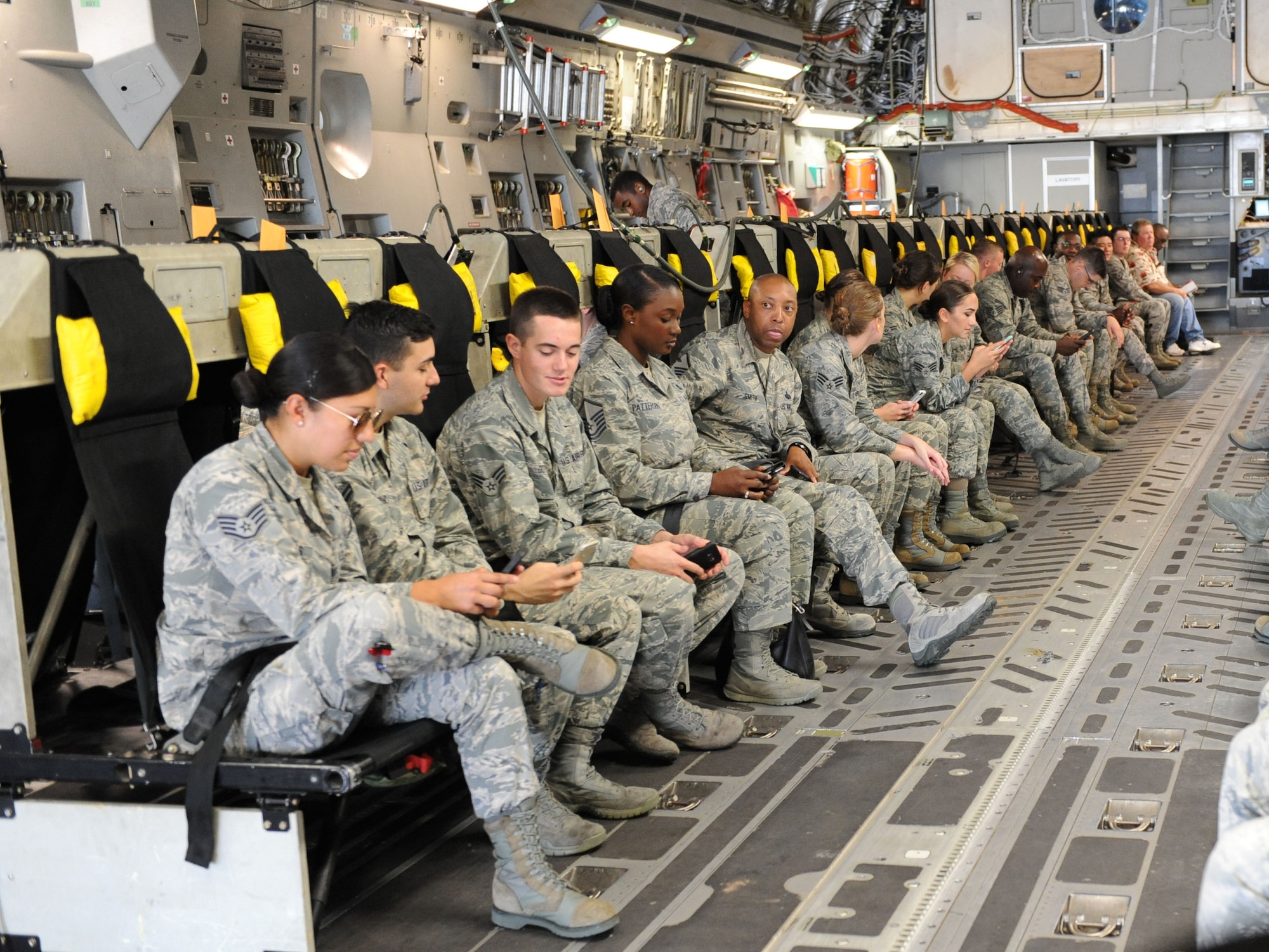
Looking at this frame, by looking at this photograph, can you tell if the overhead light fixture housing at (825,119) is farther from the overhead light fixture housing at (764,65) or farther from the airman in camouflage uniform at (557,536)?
the airman in camouflage uniform at (557,536)

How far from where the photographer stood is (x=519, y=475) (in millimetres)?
3551

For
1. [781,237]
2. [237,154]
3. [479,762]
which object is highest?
[237,154]

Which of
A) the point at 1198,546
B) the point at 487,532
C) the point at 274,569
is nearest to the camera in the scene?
the point at 274,569

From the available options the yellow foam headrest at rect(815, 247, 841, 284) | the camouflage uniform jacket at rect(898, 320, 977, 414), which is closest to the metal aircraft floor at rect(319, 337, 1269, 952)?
the camouflage uniform jacket at rect(898, 320, 977, 414)

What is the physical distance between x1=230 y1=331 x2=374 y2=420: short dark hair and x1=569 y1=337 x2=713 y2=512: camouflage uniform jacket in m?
1.59

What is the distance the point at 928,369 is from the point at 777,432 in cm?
142

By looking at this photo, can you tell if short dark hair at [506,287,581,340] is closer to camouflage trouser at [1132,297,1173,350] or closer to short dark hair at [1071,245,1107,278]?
short dark hair at [1071,245,1107,278]

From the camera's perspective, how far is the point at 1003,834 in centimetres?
304

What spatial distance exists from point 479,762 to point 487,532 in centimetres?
107

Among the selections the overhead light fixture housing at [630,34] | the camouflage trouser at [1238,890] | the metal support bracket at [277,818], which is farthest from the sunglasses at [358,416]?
the overhead light fixture housing at [630,34]

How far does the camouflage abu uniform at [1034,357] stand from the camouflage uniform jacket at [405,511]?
4901 millimetres

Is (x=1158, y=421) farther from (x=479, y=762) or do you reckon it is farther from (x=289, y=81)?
(x=479, y=762)

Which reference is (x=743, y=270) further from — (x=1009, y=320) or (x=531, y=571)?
(x=531, y=571)

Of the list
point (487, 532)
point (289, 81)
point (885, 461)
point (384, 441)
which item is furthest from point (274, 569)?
point (289, 81)
